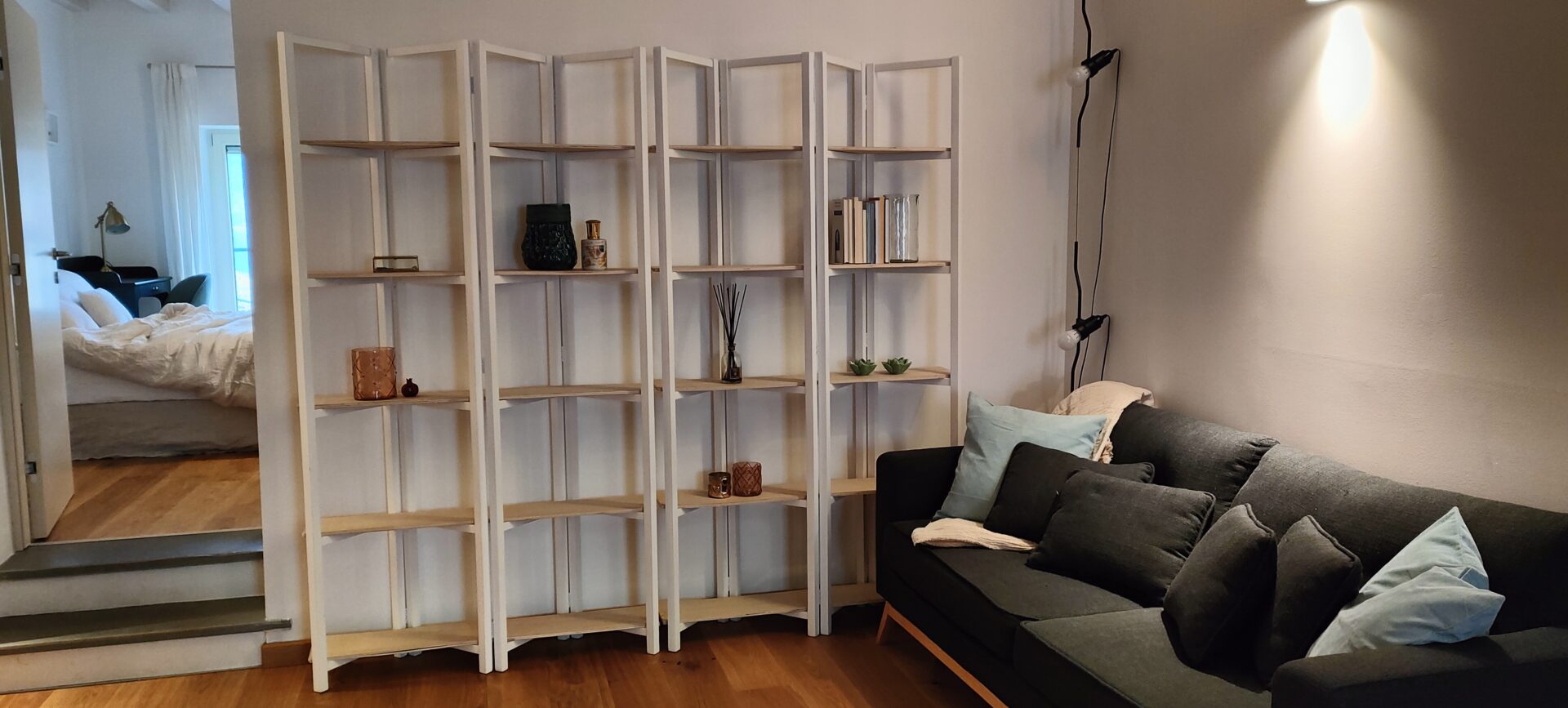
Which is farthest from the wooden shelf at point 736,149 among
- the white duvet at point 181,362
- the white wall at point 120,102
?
the white wall at point 120,102

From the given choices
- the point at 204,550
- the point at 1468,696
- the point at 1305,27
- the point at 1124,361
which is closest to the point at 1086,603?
the point at 1468,696

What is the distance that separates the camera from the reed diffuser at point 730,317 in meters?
3.58

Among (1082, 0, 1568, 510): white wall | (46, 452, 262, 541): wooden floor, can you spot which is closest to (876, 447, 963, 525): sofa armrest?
(1082, 0, 1568, 510): white wall

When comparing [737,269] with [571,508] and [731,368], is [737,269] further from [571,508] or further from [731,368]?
[571,508]

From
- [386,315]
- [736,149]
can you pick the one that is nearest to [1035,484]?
[736,149]

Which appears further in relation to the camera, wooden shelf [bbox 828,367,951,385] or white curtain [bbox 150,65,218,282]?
white curtain [bbox 150,65,218,282]

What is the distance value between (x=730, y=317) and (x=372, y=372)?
3.85 ft

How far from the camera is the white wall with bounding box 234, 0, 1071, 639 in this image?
329 cm

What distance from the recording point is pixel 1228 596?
226 cm

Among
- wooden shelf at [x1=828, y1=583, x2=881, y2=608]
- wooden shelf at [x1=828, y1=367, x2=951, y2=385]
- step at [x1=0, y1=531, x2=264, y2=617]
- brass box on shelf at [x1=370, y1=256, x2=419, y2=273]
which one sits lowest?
wooden shelf at [x1=828, y1=583, x2=881, y2=608]

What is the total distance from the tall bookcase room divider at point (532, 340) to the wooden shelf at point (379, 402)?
1cm

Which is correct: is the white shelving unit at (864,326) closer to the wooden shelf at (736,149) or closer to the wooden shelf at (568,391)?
the wooden shelf at (736,149)

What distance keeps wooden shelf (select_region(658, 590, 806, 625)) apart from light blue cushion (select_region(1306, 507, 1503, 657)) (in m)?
1.90

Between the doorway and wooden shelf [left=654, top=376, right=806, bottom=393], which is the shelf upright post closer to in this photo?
wooden shelf [left=654, top=376, right=806, bottom=393]
